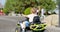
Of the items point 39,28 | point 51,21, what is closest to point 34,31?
point 39,28

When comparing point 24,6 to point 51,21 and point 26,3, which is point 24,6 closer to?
point 26,3

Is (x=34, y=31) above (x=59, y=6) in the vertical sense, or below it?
below

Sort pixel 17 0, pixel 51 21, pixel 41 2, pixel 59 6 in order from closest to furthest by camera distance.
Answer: pixel 59 6, pixel 51 21, pixel 41 2, pixel 17 0

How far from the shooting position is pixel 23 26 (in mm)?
12477

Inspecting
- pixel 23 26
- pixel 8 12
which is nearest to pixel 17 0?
pixel 8 12

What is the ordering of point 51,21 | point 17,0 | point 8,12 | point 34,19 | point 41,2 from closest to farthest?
point 34,19 < point 51,21 < point 41,2 < point 17,0 < point 8,12

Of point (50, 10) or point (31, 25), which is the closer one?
point (31, 25)

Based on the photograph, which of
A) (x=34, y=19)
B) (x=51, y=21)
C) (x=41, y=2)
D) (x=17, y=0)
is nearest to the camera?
(x=34, y=19)

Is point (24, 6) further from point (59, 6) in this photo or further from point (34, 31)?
point (34, 31)

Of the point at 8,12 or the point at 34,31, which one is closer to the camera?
the point at 34,31

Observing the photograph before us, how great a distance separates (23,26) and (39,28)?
112 centimetres

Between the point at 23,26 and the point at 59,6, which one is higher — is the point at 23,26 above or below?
below

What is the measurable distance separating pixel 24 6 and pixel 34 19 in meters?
40.5

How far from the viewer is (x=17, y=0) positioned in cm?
5059
